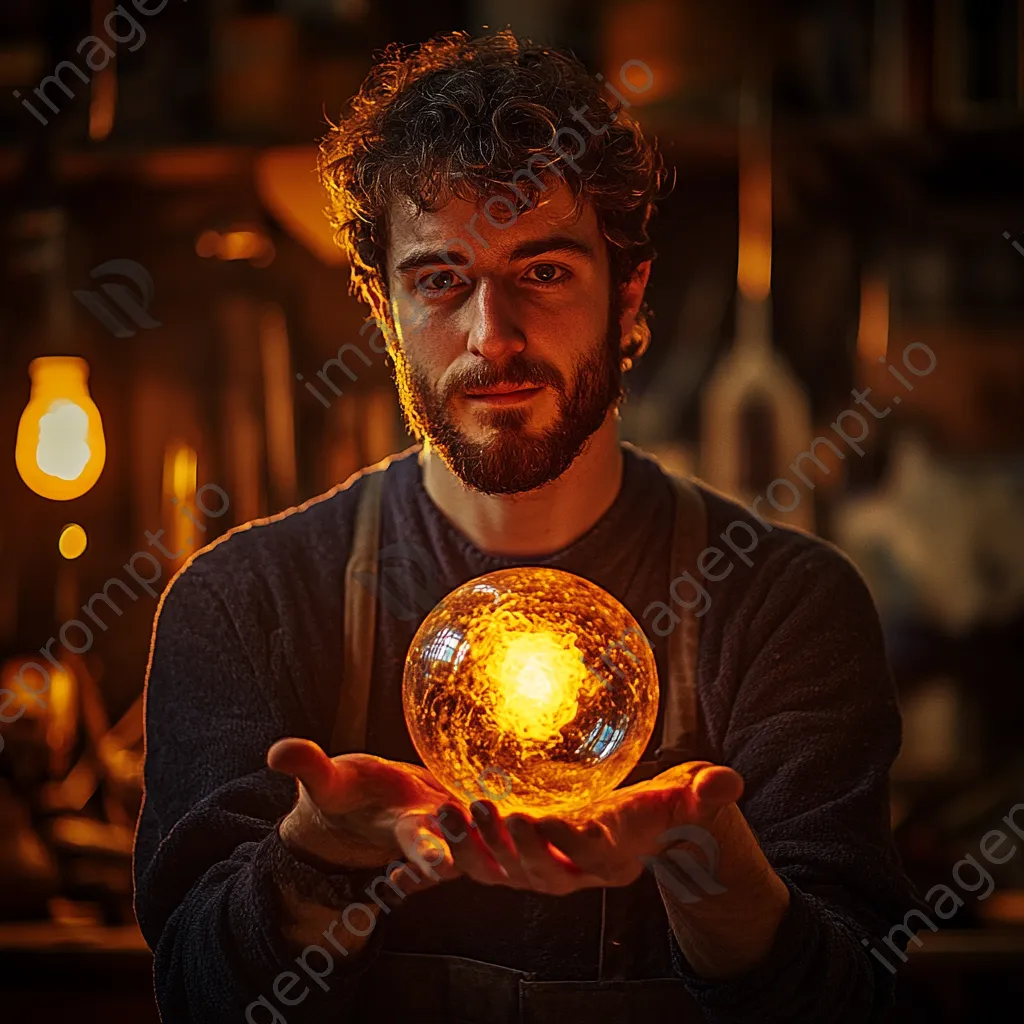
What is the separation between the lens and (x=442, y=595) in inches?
39.3

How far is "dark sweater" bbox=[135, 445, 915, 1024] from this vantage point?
2.90ft

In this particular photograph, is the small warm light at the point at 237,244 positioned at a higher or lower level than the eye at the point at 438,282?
higher

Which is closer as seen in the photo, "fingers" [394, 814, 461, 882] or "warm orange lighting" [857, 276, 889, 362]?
"fingers" [394, 814, 461, 882]

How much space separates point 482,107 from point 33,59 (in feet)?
3.63

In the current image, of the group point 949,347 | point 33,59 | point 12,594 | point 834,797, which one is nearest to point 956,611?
point 949,347

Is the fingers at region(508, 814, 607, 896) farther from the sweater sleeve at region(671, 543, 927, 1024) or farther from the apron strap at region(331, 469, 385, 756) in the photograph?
the apron strap at region(331, 469, 385, 756)

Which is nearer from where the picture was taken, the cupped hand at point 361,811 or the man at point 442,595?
the cupped hand at point 361,811

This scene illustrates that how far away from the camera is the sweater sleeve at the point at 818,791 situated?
84 cm

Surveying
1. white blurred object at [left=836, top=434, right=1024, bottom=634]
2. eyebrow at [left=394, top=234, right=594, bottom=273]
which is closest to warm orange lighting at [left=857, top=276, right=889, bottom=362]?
white blurred object at [left=836, top=434, right=1024, bottom=634]

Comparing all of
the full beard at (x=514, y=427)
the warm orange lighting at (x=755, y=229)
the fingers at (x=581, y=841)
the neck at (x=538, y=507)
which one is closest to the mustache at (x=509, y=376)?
the full beard at (x=514, y=427)

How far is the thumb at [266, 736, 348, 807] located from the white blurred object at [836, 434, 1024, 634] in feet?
4.29

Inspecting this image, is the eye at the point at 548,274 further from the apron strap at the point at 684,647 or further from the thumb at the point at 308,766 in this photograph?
the thumb at the point at 308,766

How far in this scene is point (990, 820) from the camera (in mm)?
1812

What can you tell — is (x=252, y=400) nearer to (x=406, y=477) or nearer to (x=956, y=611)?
(x=406, y=477)
